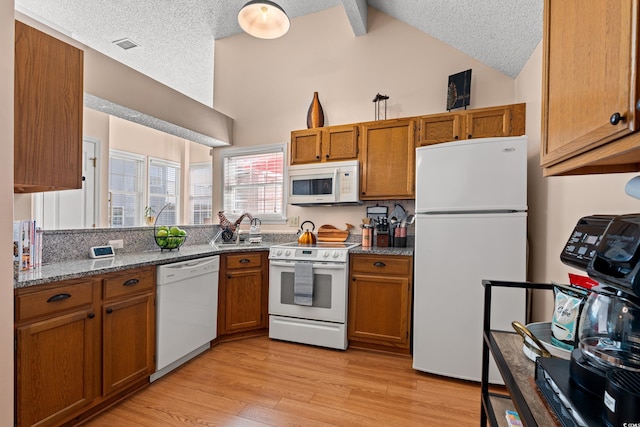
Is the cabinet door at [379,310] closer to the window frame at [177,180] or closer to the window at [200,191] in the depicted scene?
the window at [200,191]

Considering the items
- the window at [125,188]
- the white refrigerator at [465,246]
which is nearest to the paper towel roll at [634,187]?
the white refrigerator at [465,246]

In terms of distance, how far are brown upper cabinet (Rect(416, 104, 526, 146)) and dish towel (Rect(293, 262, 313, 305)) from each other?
157 centimetres

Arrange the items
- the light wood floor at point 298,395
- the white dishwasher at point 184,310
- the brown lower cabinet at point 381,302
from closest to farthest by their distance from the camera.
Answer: the light wood floor at point 298,395 < the white dishwasher at point 184,310 < the brown lower cabinet at point 381,302

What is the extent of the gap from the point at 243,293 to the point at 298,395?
1.18m

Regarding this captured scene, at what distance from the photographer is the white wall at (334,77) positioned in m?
3.01

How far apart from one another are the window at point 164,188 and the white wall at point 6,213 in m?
4.63

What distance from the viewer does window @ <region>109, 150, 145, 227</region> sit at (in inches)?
197

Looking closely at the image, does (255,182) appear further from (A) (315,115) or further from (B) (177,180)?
(B) (177,180)

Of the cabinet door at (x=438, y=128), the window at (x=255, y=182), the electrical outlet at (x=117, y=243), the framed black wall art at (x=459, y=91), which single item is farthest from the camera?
the window at (x=255, y=182)

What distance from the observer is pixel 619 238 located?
0.60 metres

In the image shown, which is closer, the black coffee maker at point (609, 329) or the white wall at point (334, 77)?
the black coffee maker at point (609, 329)

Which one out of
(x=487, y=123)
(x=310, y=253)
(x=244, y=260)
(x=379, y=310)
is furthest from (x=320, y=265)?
(x=487, y=123)

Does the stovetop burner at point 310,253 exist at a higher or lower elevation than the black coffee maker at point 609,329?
lower

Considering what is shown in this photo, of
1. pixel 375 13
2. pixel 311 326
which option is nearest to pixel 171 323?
pixel 311 326
